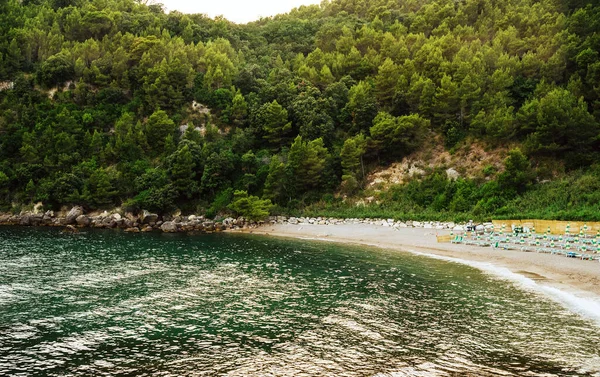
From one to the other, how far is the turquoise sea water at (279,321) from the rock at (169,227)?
23.6 metres

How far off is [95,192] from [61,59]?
35.2 meters

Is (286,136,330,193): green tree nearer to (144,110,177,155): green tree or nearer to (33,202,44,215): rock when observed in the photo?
(144,110,177,155): green tree

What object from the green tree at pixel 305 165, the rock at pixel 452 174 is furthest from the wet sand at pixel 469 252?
the rock at pixel 452 174

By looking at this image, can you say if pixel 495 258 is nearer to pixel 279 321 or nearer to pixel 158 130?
pixel 279 321

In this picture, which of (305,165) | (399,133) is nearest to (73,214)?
(305,165)

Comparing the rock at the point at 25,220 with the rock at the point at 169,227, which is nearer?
the rock at the point at 169,227

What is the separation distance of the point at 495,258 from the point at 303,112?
143ft

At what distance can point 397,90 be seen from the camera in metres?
68.2

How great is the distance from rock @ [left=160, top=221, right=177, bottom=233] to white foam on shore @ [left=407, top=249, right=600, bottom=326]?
1530 inches

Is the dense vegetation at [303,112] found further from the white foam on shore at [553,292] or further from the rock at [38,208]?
the white foam on shore at [553,292]

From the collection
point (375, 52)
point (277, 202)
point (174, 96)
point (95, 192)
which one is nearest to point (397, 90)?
point (375, 52)

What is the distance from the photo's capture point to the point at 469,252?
1358 inches

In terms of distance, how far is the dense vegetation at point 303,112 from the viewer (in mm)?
51000

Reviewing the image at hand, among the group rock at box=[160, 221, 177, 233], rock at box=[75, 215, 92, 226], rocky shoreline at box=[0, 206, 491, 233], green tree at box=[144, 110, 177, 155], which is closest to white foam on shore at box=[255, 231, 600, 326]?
rocky shoreline at box=[0, 206, 491, 233]
